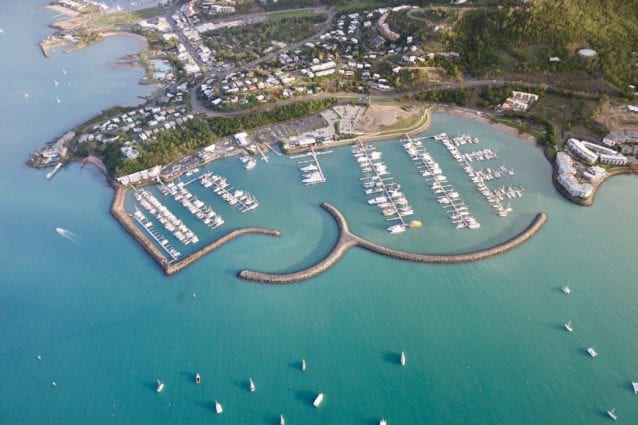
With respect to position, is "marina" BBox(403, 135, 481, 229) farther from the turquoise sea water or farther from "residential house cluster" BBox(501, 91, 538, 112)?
"residential house cluster" BBox(501, 91, 538, 112)

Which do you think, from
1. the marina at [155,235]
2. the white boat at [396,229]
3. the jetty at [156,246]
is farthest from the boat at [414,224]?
the marina at [155,235]

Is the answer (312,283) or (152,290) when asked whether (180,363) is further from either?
(312,283)

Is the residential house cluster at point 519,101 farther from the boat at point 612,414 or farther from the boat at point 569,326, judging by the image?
the boat at point 612,414

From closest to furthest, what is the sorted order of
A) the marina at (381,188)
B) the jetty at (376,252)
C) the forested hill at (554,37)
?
the jetty at (376,252) → the marina at (381,188) → the forested hill at (554,37)

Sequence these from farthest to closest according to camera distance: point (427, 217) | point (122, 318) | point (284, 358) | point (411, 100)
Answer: point (411, 100)
point (427, 217)
point (122, 318)
point (284, 358)

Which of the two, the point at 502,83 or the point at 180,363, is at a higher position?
the point at 502,83

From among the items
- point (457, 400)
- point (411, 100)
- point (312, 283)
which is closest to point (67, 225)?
point (312, 283)
